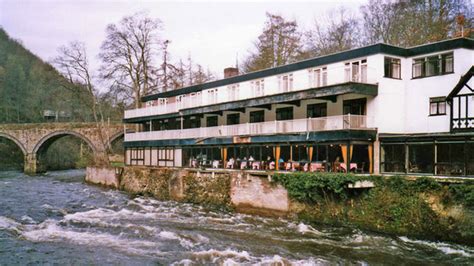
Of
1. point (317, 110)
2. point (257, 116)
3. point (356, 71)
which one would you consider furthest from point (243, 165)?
point (356, 71)

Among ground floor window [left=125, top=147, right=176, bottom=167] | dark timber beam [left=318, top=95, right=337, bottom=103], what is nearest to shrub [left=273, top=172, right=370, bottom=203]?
dark timber beam [left=318, top=95, right=337, bottom=103]

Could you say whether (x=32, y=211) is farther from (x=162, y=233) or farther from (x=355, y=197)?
(x=355, y=197)

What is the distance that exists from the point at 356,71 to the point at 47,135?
42341mm

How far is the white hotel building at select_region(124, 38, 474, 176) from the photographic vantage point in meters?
18.8

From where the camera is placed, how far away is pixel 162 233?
17.8 meters

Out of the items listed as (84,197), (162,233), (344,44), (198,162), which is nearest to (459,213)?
(162,233)

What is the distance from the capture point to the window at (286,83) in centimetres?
2531

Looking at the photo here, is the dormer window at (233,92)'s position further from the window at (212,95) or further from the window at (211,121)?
the window at (211,121)

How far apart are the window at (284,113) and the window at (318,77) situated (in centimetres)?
254

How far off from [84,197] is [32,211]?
22.1 ft

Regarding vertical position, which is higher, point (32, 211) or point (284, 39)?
point (284, 39)

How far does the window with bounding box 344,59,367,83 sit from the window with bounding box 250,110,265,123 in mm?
7293

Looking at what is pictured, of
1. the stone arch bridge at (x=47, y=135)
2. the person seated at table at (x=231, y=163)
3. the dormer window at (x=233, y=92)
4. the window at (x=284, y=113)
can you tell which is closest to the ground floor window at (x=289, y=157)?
the person seated at table at (x=231, y=163)

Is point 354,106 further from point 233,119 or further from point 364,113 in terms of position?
point 233,119
